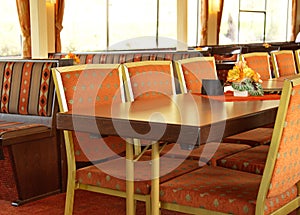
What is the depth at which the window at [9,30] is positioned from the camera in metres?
8.14

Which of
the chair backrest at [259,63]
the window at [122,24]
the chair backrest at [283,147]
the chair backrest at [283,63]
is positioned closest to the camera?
the chair backrest at [283,147]

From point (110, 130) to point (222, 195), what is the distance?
1.79 feet

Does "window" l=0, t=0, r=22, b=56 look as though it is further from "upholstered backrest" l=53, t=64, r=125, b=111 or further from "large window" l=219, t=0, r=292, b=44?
"large window" l=219, t=0, r=292, b=44

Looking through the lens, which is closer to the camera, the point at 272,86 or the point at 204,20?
the point at 272,86

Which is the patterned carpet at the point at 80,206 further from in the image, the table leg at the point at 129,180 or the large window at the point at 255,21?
the large window at the point at 255,21

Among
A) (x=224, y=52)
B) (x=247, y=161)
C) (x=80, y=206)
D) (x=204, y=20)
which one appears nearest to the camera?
(x=247, y=161)

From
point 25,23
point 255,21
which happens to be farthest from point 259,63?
point 255,21

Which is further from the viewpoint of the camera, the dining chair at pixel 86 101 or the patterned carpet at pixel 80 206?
the patterned carpet at pixel 80 206

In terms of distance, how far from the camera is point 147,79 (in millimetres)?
3285

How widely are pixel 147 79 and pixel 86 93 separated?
19.6 inches

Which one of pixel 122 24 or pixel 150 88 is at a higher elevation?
pixel 122 24

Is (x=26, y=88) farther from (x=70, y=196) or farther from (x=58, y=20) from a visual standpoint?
(x=58, y=20)

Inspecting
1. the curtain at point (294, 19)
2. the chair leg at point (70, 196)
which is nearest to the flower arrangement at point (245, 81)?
the chair leg at point (70, 196)

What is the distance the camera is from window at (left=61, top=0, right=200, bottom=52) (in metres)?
9.33
